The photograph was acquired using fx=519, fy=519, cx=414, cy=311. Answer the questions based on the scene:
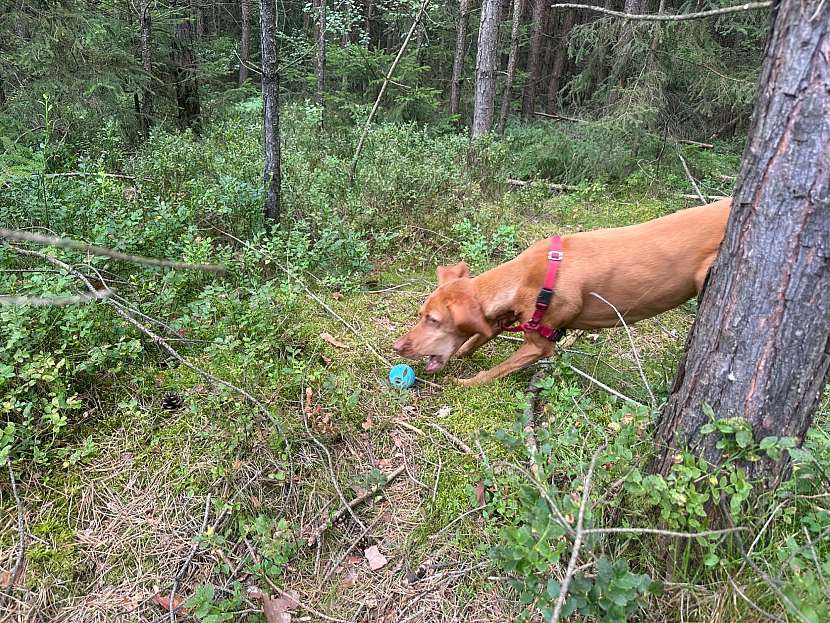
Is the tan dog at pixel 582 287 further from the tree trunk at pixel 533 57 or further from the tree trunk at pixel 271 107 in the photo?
the tree trunk at pixel 533 57

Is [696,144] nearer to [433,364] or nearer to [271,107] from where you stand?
[271,107]

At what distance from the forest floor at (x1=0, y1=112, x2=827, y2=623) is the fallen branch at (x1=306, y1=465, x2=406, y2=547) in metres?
0.02

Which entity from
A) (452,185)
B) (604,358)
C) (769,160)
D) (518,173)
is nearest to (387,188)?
(452,185)

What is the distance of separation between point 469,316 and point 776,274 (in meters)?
2.10

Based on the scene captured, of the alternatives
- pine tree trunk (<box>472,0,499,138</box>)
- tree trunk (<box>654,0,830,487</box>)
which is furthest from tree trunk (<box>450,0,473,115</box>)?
tree trunk (<box>654,0,830,487</box>)

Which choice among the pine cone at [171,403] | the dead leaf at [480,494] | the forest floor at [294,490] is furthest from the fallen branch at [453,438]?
the pine cone at [171,403]

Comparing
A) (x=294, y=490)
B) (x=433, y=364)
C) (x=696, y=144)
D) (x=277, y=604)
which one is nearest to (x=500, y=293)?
(x=433, y=364)

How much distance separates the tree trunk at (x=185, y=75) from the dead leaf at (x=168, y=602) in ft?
30.6

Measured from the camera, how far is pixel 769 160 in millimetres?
1896

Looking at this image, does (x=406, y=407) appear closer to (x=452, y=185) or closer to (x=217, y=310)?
(x=217, y=310)

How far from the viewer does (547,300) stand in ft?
12.0

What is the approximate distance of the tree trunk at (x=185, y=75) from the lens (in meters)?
9.72

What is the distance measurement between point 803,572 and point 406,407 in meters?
2.32

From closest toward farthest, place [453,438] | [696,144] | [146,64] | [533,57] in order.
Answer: [453,438], [146,64], [696,144], [533,57]
